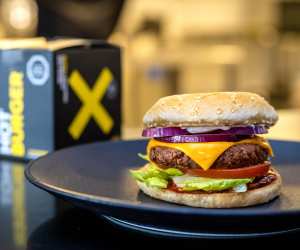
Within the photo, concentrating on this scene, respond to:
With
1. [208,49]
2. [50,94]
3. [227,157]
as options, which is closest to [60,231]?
[227,157]

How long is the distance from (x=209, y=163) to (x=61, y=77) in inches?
18.9

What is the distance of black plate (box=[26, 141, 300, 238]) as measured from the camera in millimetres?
713

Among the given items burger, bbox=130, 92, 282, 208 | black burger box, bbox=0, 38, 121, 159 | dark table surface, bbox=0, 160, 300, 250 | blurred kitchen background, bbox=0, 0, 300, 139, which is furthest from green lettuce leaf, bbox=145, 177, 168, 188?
blurred kitchen background, bbox=0, 0, 300, 139

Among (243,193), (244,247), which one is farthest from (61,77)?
(244,247)

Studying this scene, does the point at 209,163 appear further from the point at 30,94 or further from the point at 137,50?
the point at 137,50

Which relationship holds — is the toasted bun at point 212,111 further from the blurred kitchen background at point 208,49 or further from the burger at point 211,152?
the blurred kitchen background at point 208,49

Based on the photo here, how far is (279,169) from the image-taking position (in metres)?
1.16

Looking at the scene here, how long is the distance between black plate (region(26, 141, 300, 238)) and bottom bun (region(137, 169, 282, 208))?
0.01 m

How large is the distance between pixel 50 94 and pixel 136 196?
0.40 metres

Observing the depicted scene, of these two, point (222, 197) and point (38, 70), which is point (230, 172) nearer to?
point (222, 197)

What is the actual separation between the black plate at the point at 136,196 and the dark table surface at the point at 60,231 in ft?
0.05

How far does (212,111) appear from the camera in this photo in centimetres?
92

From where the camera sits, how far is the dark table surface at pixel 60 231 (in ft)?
2.58

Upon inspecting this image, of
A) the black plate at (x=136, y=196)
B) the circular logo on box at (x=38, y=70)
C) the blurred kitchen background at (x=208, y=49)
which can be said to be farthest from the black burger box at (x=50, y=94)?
the blurred kitchen background at (x=208, y=49)
